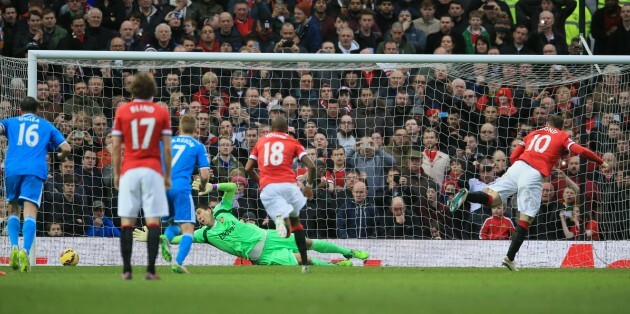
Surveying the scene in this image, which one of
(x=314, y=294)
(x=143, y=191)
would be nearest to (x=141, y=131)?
(x=143, y=191)

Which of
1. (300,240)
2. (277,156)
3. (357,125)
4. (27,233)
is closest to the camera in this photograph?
(27,233)

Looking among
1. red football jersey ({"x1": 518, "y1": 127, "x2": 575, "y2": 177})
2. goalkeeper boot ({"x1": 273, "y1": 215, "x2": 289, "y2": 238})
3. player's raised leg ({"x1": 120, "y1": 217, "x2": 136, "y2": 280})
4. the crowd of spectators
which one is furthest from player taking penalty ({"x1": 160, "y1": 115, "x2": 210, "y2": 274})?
red football jersey ({"x1": 518, "y1": 127, "x2": 575, "y2": 177})

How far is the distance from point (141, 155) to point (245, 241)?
5.71 m

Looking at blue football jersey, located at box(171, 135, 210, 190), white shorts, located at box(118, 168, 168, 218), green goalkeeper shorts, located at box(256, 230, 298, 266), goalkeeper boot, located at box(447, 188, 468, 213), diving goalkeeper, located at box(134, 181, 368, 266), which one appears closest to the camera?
white shorts, located at box(118, 168, 168, 218)

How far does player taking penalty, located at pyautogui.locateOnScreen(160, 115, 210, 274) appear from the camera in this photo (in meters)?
13.6

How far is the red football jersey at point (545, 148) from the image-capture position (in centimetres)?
1548

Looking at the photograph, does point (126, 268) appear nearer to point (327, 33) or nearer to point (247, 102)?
point (247, 102)

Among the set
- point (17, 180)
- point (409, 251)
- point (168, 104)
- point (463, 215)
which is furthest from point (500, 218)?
point (17, 180)

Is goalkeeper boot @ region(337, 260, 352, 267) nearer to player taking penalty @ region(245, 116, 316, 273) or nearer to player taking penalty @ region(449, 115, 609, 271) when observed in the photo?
player taking penalty @ region(449, 115, 609, 271)

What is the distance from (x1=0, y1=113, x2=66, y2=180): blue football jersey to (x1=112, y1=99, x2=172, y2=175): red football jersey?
3450 millimetres

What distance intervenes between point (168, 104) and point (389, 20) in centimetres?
499

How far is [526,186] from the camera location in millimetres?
15570

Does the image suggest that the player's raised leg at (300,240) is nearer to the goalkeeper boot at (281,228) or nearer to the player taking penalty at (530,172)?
the goalkeeper boot at (281,228)

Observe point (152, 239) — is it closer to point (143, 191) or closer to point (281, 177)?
point (143, 191)
